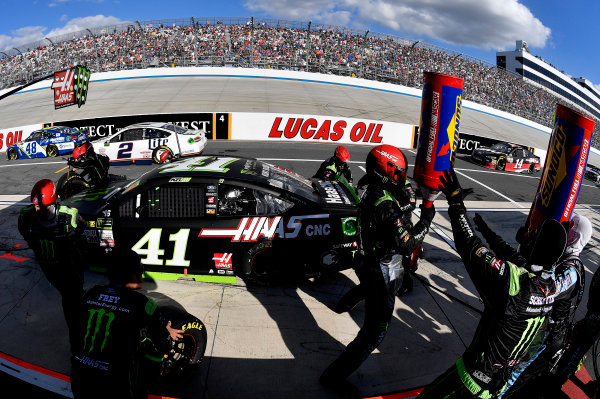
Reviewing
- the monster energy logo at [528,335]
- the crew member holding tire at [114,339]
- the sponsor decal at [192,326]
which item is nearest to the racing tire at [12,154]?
the sponsor decal at [192,326]

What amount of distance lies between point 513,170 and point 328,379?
47.4 ft

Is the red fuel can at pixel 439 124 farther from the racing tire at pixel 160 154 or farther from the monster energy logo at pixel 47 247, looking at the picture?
the racing tire at pixel 160 154

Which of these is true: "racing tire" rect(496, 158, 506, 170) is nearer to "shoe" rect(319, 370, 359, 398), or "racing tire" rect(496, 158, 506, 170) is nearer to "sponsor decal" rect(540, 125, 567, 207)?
"sponsor decal" rect(540, 125, 567, 207)

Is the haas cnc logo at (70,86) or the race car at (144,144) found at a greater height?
the haas cnc logo at (70,86)

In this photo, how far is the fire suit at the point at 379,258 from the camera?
3002mm

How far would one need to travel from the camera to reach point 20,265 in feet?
17.9

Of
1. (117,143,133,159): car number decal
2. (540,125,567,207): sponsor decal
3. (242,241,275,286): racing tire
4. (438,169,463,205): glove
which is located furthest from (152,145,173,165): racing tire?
(438,169,463,205): glove

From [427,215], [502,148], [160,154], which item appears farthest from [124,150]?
[502,148]

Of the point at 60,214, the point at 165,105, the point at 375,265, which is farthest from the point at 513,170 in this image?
the point at 165,105

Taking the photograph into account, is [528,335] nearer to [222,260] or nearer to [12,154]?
[222,260]

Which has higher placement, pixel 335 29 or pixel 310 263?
pixel 335 29

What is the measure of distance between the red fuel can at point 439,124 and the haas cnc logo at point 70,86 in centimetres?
428

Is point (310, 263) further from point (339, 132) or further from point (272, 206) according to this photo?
point (339, 132)

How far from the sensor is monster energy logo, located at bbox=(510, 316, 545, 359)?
2299 mm
